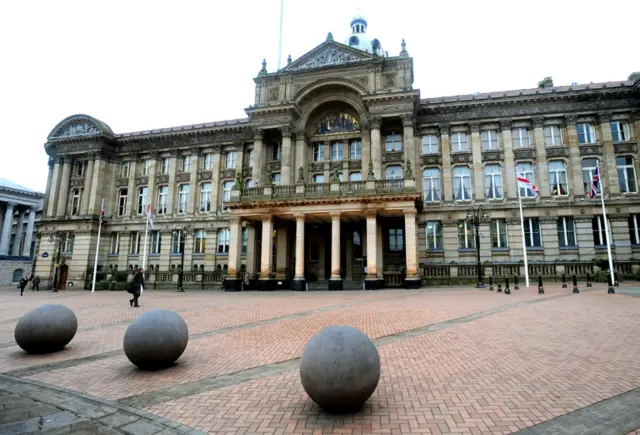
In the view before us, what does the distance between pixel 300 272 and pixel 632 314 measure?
20.9 metres

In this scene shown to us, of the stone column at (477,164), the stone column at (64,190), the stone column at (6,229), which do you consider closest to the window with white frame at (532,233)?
the stone column at (477,164)

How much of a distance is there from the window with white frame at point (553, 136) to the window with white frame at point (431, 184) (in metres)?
9.88

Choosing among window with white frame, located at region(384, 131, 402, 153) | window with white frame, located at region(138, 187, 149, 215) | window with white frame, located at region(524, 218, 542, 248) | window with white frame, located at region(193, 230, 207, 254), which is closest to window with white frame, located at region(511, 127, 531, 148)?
window with white frame, located at region(524, 218, 542, 248)

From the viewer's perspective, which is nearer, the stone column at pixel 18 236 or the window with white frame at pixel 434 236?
the window with white frame at pixel 434 236

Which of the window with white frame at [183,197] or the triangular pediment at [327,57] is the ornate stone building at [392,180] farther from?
the window with white frame at [183,197]

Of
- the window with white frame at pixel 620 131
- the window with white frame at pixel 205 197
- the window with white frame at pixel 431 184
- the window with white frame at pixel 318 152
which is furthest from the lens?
the window with white frame at pixel 205 197

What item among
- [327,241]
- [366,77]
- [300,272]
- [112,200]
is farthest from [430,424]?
[112,200]

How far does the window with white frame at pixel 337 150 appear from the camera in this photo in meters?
36.1

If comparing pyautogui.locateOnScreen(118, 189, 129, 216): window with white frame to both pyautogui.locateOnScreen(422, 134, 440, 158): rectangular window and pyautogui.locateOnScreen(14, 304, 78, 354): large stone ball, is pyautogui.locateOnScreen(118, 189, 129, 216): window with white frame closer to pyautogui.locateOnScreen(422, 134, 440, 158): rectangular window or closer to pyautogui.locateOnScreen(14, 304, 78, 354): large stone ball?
pyautogui.locateOnScreen(422, 134, 440, 158): rectangular window

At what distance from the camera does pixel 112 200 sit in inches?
1726

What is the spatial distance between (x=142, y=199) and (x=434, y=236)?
33843 millimetres

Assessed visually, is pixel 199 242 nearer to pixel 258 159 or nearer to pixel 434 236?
pixel 258 159

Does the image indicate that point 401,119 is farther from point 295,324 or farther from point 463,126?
point 295,324

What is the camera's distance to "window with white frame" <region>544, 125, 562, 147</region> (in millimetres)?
32656
